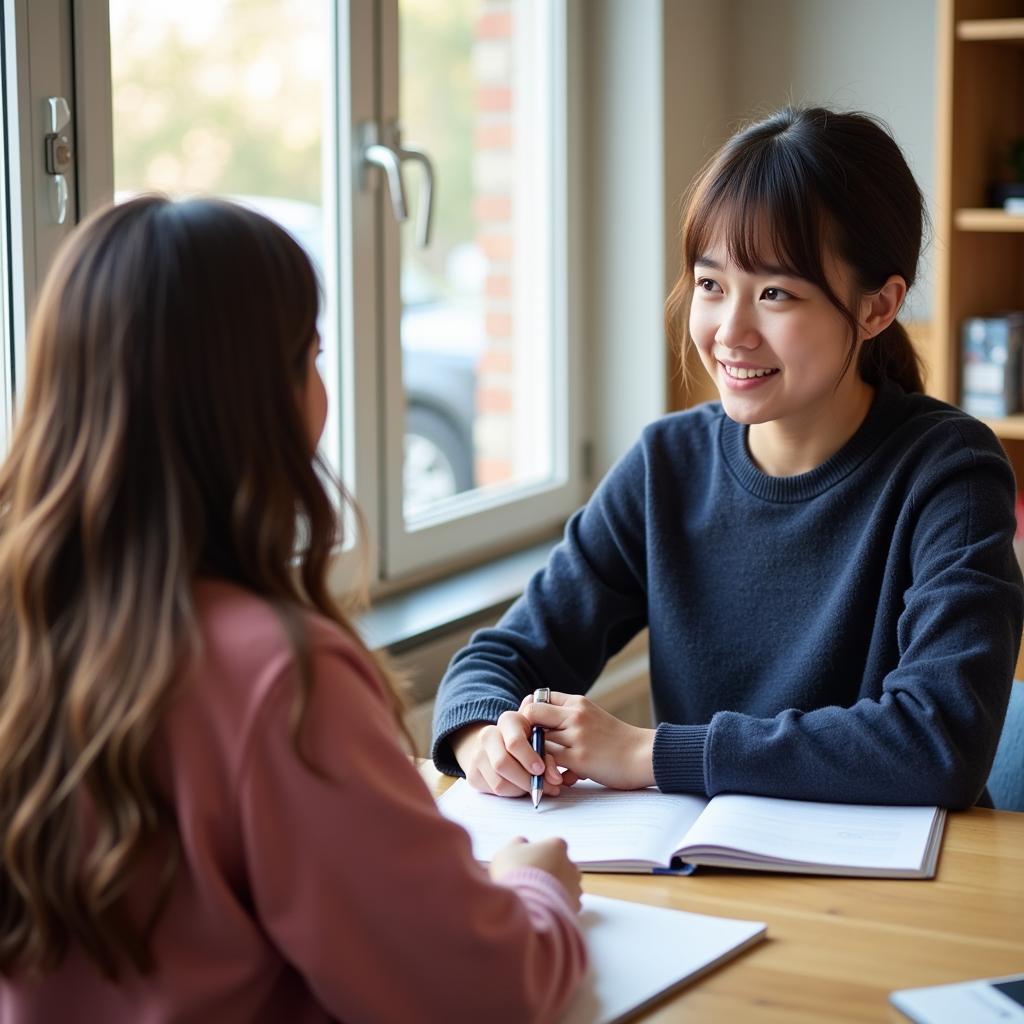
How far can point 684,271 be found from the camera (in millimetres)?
1577

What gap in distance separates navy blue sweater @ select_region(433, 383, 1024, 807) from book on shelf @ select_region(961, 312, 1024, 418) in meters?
1.19

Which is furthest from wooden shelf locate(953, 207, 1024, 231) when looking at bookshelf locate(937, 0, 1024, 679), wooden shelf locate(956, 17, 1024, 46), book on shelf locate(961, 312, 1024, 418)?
wooden shelf locate(956, 17, 1024, 46)

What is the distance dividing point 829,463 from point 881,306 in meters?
0.17

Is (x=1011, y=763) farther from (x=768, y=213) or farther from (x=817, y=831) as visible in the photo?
(x=768, y=213)

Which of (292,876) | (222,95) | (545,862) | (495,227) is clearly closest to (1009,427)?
(495,227)

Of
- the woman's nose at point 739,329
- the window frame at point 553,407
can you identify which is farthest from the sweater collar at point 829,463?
→ the window frame at point 553,407

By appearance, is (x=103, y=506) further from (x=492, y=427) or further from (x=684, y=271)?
(x=492, y=427)

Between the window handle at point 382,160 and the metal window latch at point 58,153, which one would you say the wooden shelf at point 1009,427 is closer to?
the window handle at point 382,160

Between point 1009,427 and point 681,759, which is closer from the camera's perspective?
point 681,759

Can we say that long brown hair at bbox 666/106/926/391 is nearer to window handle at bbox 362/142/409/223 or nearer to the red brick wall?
window handle at bbox 362/142/409/223

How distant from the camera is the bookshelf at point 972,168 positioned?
8.58 feet

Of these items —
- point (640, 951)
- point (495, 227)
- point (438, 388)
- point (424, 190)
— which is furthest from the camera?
point (438, 388)

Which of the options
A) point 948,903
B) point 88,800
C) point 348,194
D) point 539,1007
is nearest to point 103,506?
point 88,800

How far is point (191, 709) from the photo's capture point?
2.52 ft
